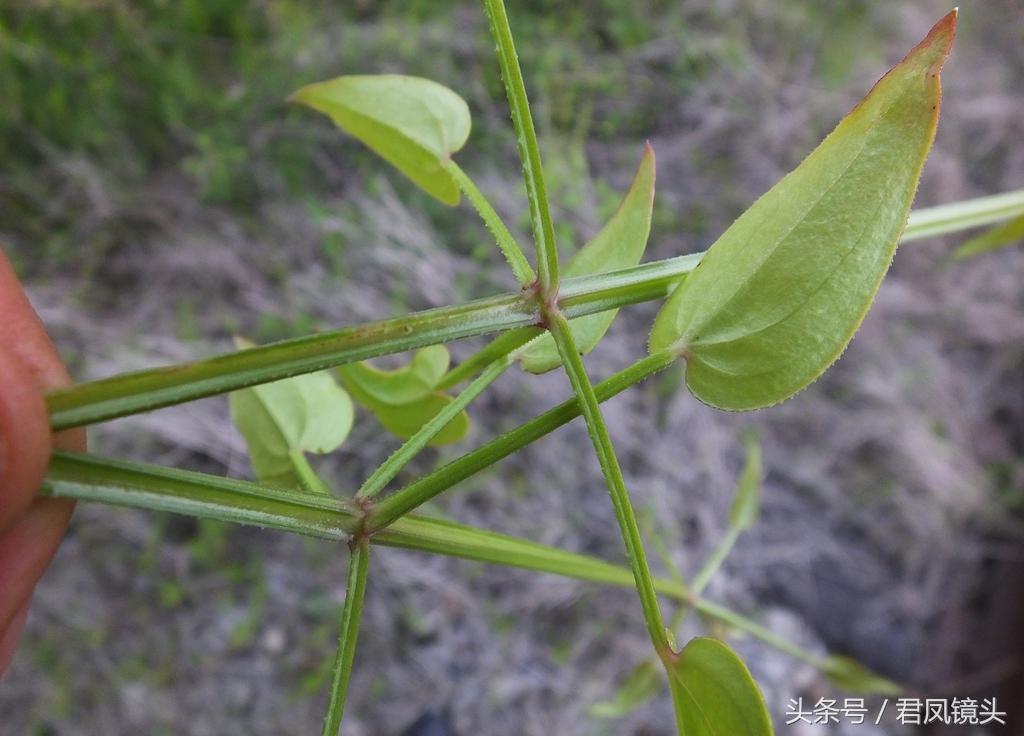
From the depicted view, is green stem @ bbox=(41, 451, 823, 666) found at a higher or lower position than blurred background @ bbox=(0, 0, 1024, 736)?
lower

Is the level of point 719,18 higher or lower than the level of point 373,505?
higher

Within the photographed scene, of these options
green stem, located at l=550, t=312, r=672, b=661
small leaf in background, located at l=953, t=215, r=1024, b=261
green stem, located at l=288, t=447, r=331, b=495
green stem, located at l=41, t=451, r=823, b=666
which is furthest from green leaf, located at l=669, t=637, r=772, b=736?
small leaf in background, located at l=953, t=215, r=1024, b=261

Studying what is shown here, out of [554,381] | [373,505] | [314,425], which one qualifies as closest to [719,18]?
[554,381]

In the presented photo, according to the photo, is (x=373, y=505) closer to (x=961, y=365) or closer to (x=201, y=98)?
(x=201, y=98)

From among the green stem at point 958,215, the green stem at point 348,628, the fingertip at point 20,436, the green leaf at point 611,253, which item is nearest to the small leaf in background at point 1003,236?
the green stem at point 958,215

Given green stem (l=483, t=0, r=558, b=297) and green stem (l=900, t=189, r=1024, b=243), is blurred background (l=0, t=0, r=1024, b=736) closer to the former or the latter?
green stem (l=900, t=189, r=1024, b=243)

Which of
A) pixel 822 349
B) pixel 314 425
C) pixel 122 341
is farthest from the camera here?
pixel 122 341
